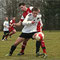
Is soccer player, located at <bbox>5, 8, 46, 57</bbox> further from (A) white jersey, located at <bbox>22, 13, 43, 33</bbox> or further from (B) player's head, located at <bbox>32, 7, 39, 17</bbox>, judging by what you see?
(B) player's head, located at <bbox>32, 7, 39, 17</bbox>

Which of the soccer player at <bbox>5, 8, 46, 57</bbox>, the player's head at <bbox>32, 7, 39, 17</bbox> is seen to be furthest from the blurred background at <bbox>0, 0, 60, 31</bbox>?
the player's head at <bbox>32, 7, 39, 17</bbox>

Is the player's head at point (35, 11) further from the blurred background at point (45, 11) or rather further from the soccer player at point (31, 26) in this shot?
the blurred background at point (45, 11)

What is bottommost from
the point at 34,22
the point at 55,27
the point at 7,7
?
the point at 55,27

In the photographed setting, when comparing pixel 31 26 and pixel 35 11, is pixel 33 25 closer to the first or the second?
pixel 31 26

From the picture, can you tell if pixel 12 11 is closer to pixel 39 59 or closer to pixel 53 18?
pixel 53 18

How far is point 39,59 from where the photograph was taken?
781cm

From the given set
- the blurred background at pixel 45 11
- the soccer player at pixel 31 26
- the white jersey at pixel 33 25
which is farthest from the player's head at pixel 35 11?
the blurred background at pixel 45 11

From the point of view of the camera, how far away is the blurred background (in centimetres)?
4550

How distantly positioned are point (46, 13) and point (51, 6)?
1738mm

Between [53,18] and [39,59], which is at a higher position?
[39,59]

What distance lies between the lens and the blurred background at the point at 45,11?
45.5 meters

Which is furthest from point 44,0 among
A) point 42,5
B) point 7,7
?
point 7,7

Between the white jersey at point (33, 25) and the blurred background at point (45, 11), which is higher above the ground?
the white jersey at point (33, 25)

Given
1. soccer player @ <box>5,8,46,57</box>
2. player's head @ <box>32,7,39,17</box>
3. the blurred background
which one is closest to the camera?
player's head @ <box>32,7,39,17</box>
